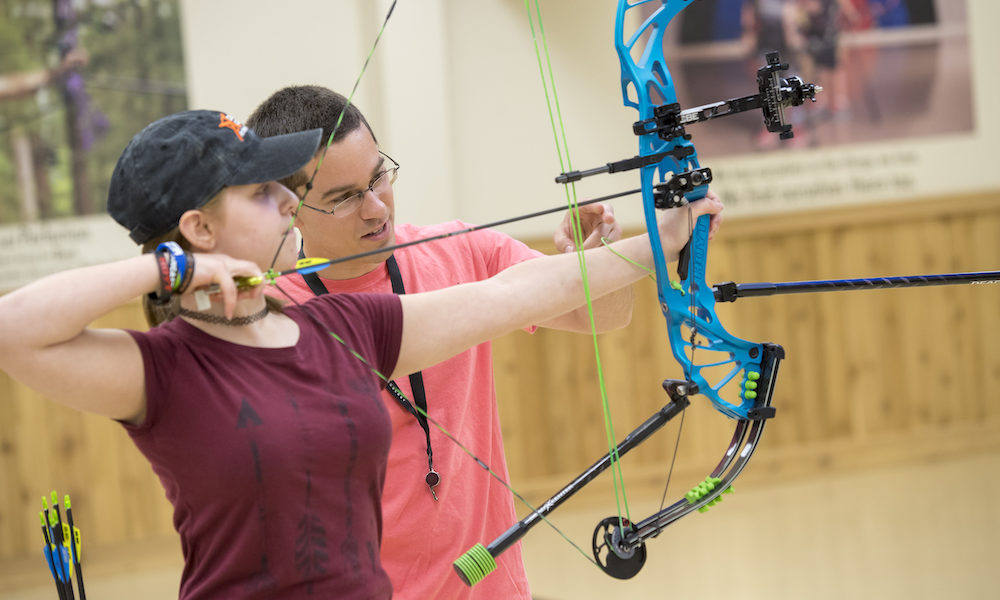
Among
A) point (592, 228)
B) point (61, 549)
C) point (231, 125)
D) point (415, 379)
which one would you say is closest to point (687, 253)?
point (592, 228)

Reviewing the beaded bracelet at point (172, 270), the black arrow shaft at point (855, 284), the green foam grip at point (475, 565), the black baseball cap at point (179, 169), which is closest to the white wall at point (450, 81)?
the black arrow shaft at point (855, 284)

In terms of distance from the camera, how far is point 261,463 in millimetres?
909

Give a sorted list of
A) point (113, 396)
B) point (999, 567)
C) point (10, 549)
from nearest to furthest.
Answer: point (113, 396) < point (999, 567) < point (10, 549)

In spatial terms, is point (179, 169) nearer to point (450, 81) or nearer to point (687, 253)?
point (687, 253)

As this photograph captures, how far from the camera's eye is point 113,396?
2.90ft

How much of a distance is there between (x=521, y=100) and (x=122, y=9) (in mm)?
1458

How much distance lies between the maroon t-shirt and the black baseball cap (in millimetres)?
A: 119

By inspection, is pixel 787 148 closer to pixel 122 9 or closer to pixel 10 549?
pixel 122 9

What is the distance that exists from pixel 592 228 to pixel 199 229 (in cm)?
63

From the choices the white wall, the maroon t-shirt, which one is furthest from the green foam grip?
the white wall

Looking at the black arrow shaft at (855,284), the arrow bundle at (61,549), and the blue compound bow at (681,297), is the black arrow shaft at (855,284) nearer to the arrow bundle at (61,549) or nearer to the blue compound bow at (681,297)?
the blue compound bow at (681,297)

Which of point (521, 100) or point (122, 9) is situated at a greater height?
point (122, 9)

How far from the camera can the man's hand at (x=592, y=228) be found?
1375mm

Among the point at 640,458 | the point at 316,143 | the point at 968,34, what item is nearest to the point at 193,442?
the point at 316,143
